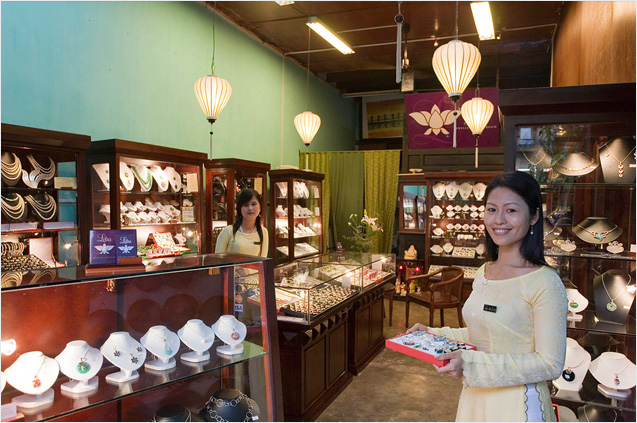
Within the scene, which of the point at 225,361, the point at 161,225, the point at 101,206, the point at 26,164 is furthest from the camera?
the point at 161,225

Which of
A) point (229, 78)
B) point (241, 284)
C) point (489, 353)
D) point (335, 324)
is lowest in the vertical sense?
point (335, 324)

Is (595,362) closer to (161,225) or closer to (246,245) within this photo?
(246,245)

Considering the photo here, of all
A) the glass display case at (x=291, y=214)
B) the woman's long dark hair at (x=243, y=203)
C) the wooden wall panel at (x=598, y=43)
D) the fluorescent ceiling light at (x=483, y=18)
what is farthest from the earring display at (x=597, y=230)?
the glass display case at (x=291, y=214)

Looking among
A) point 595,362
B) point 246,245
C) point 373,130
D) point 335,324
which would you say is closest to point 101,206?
point 246,245

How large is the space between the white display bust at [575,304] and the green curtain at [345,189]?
6.48m

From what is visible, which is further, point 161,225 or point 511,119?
point 161,225

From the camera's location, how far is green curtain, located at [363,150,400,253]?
8602mm

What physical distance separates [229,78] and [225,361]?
511 cm

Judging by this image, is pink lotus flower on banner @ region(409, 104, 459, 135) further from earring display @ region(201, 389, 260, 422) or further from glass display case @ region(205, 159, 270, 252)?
earring display @ region(201, 389, 260, 422)

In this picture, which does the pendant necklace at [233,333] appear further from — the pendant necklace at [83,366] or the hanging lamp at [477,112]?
the hanging lamp at [477,112]

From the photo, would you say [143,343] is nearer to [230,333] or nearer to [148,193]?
[230,333]

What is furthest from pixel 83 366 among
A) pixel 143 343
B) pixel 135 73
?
pixel 135 73

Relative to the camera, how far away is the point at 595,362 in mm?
2293

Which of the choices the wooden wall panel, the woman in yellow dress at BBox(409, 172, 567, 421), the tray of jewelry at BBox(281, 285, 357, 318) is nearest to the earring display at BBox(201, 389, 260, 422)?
the woman in yellow dress at BBox(409, 172, 567, 421)
